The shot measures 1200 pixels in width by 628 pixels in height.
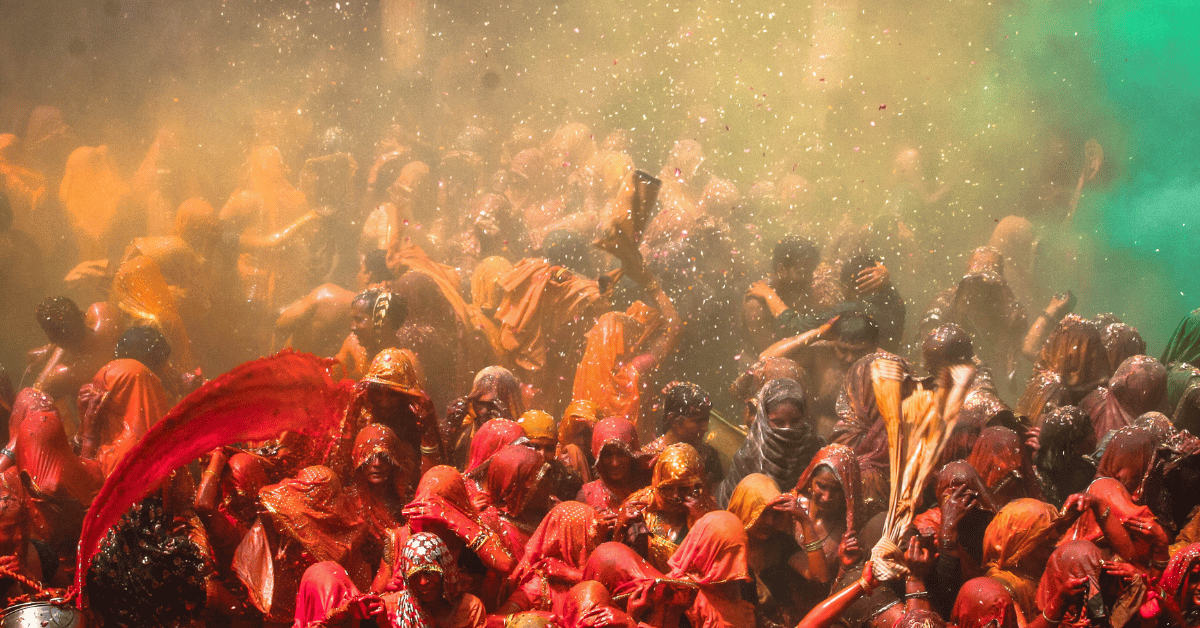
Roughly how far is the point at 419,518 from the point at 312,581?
452mm

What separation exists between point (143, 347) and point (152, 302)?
6.02ft

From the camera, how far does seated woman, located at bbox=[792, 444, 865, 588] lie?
4203mm

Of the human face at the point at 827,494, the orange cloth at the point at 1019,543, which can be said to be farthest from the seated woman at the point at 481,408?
the orange cloth at the point at 1019,543

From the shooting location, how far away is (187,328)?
855 centimetres

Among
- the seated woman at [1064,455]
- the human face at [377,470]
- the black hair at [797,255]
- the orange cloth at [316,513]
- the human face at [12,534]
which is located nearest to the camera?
the orange cloth at [316,513]

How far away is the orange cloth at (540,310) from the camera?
752 cm

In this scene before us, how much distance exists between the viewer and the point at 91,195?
9.77 meters

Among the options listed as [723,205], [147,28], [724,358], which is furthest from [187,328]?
[723,205]

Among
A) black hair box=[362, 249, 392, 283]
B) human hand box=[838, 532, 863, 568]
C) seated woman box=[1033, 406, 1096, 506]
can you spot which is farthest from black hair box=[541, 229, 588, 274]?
human hand box=[838, 532, 863, 568]

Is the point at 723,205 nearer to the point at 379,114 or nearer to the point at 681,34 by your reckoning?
the point at 681,34

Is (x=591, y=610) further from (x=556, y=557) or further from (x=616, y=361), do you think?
(x=616, y=361)

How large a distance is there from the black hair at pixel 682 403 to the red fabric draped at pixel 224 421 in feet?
6.39

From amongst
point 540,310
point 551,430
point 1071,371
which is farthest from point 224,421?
point 1071,371

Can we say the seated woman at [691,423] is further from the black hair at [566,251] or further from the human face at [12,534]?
the black hair at [566,251]
